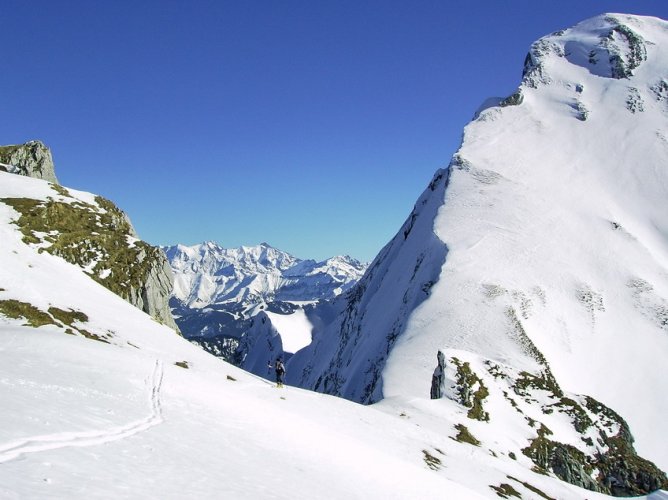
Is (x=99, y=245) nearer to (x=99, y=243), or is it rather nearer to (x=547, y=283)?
(x=99, y=243)

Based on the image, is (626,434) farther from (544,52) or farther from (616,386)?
(544,52)

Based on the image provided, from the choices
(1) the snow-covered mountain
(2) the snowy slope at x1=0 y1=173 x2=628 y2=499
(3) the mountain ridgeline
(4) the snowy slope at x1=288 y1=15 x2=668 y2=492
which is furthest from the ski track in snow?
(4) the snowy slope at x1=288 y1=15 x2=668 y2=492

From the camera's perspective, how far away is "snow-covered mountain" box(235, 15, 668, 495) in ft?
183

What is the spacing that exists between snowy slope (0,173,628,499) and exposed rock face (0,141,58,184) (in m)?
36.2

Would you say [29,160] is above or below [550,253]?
below

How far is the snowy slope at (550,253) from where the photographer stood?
72.7 metres

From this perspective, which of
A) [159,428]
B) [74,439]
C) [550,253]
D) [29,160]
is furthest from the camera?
[550,253]

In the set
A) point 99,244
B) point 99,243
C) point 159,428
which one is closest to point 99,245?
point 99,244

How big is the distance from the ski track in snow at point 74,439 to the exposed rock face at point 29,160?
231 feet

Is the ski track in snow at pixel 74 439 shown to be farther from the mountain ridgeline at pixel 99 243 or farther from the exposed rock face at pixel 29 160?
the exposed rock face at pixel 29 160

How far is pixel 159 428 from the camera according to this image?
15.5 metres

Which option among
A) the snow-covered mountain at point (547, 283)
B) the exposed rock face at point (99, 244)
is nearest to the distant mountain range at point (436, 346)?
the exposed rock face at point (99, 244)

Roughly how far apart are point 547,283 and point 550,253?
1062 cm

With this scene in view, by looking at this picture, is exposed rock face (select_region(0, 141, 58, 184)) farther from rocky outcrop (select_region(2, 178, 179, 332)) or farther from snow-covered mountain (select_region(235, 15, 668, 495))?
snow-covered mountain (select_region(235, 15, 668, 495))
